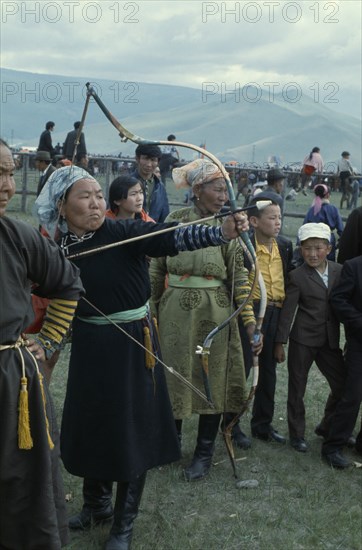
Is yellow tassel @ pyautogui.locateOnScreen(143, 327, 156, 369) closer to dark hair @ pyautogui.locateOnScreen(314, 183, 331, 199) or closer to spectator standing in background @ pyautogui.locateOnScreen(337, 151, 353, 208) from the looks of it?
dark hair @ pyautogui.locateOnScreen(314, 183, 331, 199)

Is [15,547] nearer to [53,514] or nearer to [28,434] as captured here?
[53,514]

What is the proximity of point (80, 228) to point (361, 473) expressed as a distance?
8.26 ft

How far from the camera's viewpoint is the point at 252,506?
13.5 feet

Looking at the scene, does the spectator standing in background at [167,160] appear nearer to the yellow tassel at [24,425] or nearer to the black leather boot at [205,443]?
the black leather boot at [205,443]

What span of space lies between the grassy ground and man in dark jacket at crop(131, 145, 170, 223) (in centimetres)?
234

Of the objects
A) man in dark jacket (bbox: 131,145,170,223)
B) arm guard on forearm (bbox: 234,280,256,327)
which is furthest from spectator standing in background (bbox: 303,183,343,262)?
arm guard on forearm (bbox: 234,280,256,327)

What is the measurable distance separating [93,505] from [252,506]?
0.90m

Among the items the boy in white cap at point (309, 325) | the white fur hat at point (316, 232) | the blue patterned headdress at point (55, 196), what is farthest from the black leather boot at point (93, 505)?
the white fur hat at point (316, 232)

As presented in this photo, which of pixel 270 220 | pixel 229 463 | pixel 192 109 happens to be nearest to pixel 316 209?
pixel 270 220

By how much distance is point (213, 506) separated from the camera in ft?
13.5

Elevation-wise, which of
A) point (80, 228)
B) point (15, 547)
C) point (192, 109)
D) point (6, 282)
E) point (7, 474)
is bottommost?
point (15, 547)

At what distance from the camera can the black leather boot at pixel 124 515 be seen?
3543mm

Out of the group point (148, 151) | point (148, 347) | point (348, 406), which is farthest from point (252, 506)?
point (148, 151)

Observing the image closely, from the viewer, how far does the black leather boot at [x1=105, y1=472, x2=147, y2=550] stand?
354 cm
